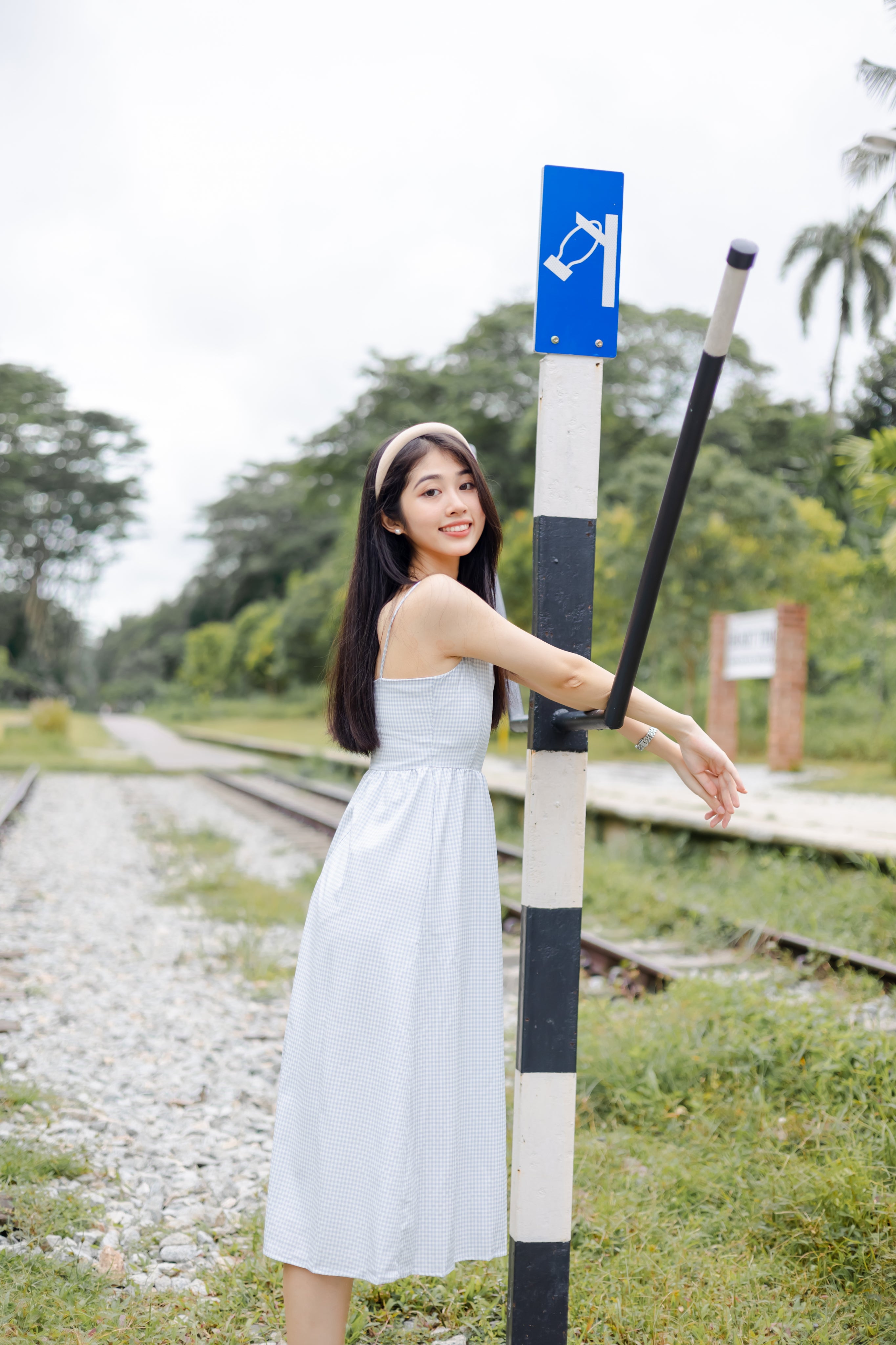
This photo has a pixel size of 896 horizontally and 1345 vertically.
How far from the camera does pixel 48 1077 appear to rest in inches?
151

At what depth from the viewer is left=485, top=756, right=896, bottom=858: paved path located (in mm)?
7082

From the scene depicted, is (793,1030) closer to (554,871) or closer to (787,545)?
(554,871)

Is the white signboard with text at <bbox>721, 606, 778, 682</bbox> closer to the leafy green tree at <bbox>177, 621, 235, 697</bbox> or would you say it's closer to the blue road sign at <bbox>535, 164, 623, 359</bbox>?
the blue road sign at <bbox>535, 164, 623, 359</bbox>

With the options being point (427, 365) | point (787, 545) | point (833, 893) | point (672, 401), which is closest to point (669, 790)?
point (833, 893)

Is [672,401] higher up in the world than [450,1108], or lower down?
higher up

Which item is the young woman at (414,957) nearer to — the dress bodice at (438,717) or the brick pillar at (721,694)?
the dress bodice at (438,717)

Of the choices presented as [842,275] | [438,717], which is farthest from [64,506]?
[438,717]

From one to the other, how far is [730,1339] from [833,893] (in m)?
4.16

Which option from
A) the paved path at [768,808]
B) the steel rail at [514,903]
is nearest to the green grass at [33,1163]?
the steel rail at [514,903]

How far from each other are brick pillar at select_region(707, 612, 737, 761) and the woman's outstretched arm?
1330cm

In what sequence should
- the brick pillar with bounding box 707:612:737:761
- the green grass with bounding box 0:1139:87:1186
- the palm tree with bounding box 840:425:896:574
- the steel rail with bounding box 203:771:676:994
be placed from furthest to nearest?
the brick pillar with bounding box 707:612:737:761 < the palm tree with bounding box 840:425:896:574 < the steel rail with bounding box 203:771:676:994 < the green grass with bounding box 0:1139:87:1186

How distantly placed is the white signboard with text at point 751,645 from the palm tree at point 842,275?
1584 centimetres

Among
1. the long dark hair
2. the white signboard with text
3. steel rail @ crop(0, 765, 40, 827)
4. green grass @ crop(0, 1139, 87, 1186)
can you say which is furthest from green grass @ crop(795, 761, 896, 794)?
the long dark hair

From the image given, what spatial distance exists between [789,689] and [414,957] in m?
13.1
